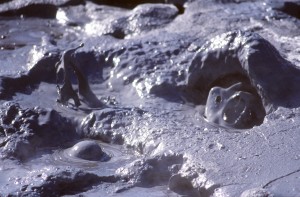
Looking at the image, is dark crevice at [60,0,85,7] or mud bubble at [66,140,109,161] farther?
dark crevice at [60,0,85,7]

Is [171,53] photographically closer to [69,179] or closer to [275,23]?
[275,23]

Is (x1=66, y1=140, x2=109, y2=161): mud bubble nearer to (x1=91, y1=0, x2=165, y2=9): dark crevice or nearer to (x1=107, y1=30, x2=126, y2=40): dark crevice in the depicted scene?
(x1=107, y1=30, x2=126, y2=40): dark crevice

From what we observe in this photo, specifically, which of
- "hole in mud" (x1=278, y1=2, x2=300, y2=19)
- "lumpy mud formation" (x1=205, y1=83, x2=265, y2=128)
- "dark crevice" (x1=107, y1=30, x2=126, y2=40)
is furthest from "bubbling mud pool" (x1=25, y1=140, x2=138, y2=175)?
"hole in mud" (x1=278, y1=2, x2=300, y2=19)

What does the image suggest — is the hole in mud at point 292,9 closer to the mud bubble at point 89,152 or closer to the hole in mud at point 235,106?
the hole in mud at point 235,106

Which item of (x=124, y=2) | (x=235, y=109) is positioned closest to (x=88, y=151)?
(x=235, y=109)

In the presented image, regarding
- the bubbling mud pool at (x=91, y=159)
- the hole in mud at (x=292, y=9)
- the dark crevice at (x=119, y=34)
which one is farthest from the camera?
the hole in mud at (x=292, y=9)

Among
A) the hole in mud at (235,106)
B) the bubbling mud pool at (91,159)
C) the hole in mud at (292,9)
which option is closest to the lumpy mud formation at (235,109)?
the hole in mud at (235,106)

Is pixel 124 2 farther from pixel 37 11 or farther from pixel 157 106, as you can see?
pixel 157 106
